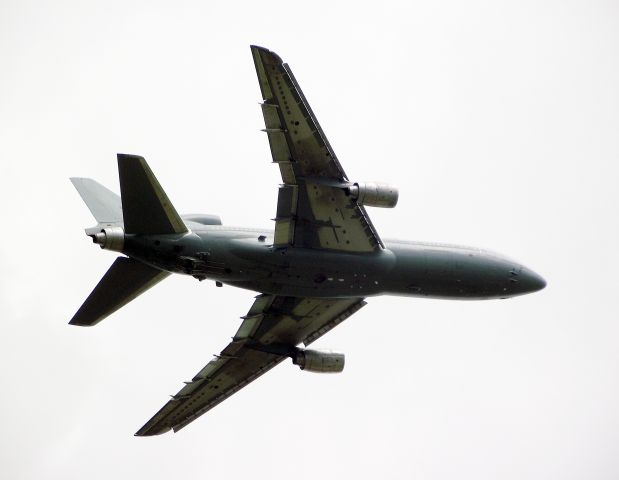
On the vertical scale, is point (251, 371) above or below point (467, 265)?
below

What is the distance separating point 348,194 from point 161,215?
24.6 feet

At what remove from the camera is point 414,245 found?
4434 centimetres

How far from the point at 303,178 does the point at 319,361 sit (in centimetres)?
1115

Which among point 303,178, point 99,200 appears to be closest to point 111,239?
point 99,200

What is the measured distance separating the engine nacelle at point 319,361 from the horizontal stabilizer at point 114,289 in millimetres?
9669

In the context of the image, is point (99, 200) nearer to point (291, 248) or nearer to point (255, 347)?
point (291, 248)

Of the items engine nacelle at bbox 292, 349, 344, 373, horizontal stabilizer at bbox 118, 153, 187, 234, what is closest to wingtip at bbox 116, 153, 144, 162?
horizontal stabilizer at bbox 118, 153, 187, 234

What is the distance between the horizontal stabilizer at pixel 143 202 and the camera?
38.8 metres

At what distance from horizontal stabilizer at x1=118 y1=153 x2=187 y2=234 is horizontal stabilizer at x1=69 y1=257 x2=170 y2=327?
262 centimetres

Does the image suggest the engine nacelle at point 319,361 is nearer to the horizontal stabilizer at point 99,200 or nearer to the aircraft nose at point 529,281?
the aircraft nose at point 529,281

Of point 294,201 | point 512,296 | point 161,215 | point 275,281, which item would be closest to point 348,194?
point 294,201

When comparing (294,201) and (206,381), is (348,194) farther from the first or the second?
(206,381)

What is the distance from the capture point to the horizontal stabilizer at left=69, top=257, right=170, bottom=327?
4197 cm

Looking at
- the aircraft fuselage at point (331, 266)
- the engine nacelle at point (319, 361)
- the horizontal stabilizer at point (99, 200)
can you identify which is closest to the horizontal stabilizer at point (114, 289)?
the aircraft fuselage at point (331, 266)
